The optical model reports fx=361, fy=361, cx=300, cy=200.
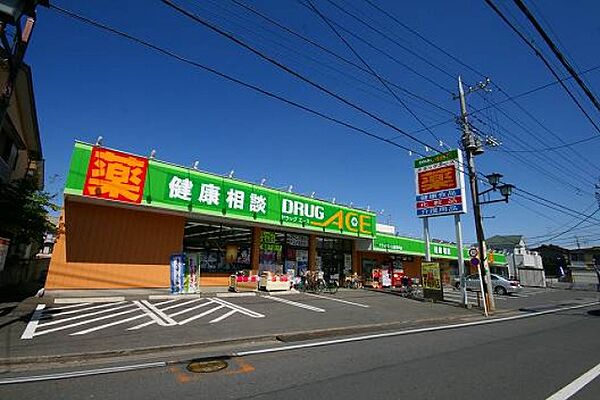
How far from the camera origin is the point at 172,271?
1525 centimetres

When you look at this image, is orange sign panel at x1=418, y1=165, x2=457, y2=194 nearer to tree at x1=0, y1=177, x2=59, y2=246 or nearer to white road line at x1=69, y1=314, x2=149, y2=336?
white road line at x1=69, y1=314, x2=149, y2=336

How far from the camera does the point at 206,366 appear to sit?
624 cm

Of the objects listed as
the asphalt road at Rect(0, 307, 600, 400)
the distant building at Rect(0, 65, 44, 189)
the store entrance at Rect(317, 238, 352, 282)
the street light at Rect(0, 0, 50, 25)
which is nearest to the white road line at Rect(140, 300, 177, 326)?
the asphalt road at Rect(0, 307, 600, 400)

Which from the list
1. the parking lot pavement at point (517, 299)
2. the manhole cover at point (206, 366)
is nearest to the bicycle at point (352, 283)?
the parking lot pavement at point (517, 299)

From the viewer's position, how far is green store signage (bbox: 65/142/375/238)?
43.6 feet

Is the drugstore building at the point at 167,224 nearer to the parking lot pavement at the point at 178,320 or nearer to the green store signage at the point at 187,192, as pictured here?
the green store signage at the point at 187,192

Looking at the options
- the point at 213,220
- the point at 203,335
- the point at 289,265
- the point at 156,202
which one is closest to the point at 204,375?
the point at 203,335

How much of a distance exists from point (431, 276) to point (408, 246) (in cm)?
914

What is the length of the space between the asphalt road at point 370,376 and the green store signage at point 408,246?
55.5 feet

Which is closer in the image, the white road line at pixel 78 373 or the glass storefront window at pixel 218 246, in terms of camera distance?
the white road line at pixel 78 373

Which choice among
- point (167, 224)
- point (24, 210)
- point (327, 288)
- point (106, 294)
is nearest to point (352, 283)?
point (327, 288)

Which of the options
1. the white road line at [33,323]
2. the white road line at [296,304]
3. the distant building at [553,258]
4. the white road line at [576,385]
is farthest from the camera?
the distant building at [553,258]

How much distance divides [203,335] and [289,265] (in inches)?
489

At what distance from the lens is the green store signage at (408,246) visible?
26.0 metres
